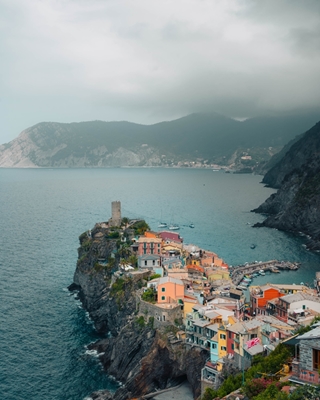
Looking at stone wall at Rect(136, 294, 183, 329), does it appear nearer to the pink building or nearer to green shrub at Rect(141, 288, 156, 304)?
green shrub at Rect(141, 288, 156, 304)

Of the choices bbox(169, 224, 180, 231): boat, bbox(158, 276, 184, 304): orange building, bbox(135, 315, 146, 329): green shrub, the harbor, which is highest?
bbox(158, 276, 184, 304): orange building

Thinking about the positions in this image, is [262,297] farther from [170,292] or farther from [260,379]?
[260,379]

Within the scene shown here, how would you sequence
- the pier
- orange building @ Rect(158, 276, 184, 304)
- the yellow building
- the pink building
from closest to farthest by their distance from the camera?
the yellow building < orange building @ Rect(158, 276, 184, 304) < the pink building < the pier

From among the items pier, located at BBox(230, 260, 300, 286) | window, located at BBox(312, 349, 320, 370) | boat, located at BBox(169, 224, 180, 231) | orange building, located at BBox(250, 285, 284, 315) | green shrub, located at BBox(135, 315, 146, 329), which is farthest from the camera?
boat, located at BBox(169, 224, 180, 231)

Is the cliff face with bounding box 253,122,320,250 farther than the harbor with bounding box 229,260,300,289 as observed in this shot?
Yes

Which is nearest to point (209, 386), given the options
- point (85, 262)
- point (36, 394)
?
point (36, 394)

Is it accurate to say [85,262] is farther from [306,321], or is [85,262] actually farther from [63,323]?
[306,321]

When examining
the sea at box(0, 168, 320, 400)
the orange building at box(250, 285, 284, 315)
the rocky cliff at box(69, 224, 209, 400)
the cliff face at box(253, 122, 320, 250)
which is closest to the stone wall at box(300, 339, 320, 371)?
the rocky cliff at box(69, 224, 209, 400)

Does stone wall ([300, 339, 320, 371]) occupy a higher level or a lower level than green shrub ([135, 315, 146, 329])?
higher

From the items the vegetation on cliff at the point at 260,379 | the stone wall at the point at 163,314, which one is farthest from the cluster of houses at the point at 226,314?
the vegetation on cliff at the point at 260,379
